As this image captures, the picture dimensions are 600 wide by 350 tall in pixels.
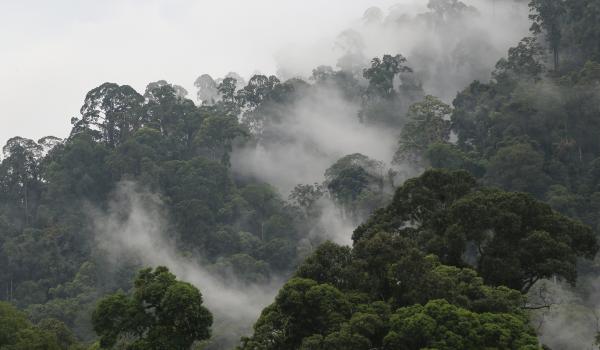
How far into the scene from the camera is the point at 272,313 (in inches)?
1050

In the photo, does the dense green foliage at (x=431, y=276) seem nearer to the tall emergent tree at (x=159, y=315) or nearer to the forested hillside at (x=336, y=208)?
the forested hillside at (x=336, y=208)

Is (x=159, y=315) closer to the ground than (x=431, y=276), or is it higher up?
closer to the ground

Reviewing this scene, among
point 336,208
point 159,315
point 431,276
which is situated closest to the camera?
point 431,276

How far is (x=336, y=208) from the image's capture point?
70.4 meters

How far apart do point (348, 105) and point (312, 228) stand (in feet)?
86.7

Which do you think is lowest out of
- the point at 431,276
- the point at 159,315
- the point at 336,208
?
the point at 159,315

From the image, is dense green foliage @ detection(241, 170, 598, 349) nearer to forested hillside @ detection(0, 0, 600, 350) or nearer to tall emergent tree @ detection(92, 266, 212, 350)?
forested hillside @ detection(0, 0, 600, 350)

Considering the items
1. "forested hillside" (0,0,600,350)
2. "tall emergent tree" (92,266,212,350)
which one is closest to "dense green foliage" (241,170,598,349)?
"forested hillside" (0,0,600,350)

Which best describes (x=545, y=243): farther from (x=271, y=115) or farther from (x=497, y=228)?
(x=271, y=115)

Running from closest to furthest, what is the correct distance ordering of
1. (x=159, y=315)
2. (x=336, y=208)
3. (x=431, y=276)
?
(x=431, y=276) → (x=159, y=315) → (x=336, y=208)

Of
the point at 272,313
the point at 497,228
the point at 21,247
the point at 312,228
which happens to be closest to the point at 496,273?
the point at 497,228

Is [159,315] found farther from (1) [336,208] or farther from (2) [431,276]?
(1) [336,208]

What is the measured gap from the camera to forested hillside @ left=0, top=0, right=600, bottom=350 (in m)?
27.3

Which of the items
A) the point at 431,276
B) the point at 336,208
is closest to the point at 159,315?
the point at 431,276
